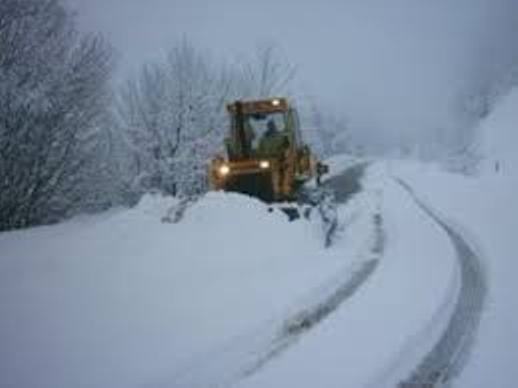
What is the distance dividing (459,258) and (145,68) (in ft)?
105

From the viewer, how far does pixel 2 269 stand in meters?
11.5

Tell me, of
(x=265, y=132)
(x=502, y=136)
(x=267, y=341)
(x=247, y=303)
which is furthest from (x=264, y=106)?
(x=502, y=136)

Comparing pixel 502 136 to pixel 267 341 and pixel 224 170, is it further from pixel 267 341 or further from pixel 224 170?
pixel 267 341

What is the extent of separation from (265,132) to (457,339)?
45.9 feet

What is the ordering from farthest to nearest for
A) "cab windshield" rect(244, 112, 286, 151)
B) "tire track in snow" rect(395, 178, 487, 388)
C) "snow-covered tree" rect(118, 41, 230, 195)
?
"snow-covered tree" rect(118, 41, 230, 195), "cab windshield" rect(244, 112, 286, 151), "tire track in snow" rect(395, 178, 487, 388)

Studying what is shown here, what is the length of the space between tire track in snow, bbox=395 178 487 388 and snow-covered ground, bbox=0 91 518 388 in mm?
30

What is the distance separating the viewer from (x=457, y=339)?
26.5 feet

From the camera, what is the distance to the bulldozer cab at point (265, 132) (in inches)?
827

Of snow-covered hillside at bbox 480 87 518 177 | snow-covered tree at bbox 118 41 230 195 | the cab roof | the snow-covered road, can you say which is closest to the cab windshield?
the cab roof

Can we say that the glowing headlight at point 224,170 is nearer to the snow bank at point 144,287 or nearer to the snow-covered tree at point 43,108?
the snow bank at point 144,287

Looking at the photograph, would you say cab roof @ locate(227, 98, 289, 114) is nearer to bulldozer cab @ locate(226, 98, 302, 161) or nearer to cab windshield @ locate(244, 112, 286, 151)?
bulldozer cab @ locate(226, 98, 302, 161)

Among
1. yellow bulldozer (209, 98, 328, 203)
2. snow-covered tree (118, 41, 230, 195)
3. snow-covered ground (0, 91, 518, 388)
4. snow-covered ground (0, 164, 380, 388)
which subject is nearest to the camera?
snow-covered ground (0, 91, 518, 388)

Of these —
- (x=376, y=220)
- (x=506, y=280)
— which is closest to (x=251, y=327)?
(x=506, y=280)

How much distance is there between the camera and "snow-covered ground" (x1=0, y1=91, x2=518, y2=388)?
7.10 m
